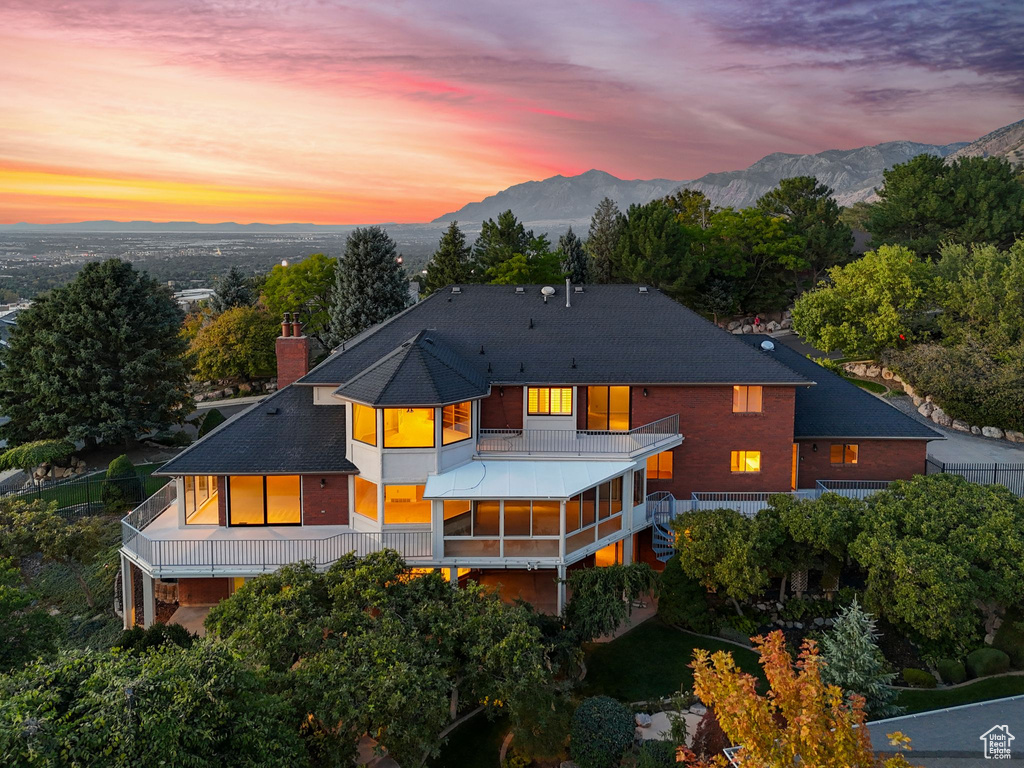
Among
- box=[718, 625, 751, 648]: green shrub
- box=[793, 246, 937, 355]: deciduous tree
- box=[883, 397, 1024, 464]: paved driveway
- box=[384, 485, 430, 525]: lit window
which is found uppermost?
box=[793, 246, 937, 355]: deciduous tree

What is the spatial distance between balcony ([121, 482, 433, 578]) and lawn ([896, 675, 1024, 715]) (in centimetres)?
1378

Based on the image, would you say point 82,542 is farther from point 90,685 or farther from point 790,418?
point 790,418

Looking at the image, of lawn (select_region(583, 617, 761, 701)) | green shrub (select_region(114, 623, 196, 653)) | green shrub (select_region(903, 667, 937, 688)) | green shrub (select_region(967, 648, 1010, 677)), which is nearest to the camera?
green shrub (select_region(114, 623, 196, 653))

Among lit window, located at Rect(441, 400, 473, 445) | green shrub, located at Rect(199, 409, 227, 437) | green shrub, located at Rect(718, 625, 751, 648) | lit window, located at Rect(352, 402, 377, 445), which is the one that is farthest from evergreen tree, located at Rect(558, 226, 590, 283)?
green shrub, located at Rect(718, 625, 751, 648)

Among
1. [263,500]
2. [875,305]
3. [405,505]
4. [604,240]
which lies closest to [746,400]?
[405,505]

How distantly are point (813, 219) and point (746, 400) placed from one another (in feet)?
163

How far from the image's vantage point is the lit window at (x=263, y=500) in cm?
2339

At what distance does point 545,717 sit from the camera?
15.0 metres

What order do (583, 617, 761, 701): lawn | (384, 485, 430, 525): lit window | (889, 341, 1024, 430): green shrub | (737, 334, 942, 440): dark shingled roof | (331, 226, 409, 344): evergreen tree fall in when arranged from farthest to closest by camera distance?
1. (331, 226, 409, 344): evergreen tree
2. (889, 341, 1024, 430): green shrub
3. (737, 334, 942, 440): dark shingled roof
4. (384, 485, 430, 525): lit window
5. (583, 617, 761, 701): lawn

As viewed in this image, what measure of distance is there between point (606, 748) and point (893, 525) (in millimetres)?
10861

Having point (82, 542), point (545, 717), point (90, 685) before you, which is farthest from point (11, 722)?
point (82, 542)

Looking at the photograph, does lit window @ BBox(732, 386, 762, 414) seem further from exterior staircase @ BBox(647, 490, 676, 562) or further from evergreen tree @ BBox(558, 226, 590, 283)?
evergreen tree @ BBox(558, 226, 590, 283)

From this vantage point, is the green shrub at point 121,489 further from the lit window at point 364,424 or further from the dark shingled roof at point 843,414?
the dark shingled roof at point 843,414
